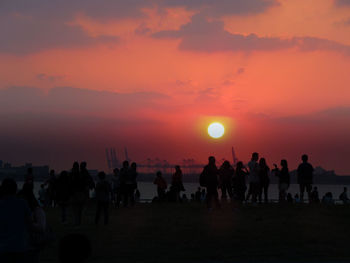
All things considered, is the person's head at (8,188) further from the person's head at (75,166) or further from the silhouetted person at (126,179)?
the silhouetted person at (126,179)

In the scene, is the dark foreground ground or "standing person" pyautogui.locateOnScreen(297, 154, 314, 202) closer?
the dark foreground ground

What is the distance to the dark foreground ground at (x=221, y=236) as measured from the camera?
44.1 feet

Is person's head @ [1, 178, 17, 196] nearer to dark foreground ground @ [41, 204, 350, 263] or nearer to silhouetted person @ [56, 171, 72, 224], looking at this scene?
dark foreground ground @ [41, 204, 350, 263]

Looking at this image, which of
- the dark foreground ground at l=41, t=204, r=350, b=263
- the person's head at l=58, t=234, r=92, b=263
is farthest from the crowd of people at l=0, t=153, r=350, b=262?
the person's head at l=58, t=234, r=92, b=263

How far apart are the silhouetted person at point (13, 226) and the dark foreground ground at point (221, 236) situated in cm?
532

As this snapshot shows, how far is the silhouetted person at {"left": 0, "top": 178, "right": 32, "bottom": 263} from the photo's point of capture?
7727 mm

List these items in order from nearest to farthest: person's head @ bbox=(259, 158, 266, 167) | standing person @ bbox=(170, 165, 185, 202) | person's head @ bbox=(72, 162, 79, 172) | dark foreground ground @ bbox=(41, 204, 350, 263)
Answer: dark foreground ground @ bbox=(41, 204, 350, 263) → person's head @ bbox=(72, 162, 79, 172) → person's head @ bbox=(259, 158, 266, 167) → standing person @ bbox=(170, 165, 185, 202)

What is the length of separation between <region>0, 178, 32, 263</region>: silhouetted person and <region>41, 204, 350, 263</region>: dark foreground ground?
17.5 ft

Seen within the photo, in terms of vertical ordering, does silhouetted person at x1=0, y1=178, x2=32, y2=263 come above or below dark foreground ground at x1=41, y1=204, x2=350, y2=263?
above

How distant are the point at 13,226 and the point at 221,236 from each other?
8.99 m

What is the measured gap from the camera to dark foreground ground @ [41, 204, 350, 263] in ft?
44.1

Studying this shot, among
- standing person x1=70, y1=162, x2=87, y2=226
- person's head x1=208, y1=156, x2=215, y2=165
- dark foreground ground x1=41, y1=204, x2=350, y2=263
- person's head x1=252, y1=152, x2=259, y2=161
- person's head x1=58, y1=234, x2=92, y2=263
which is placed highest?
person's head x1=252, y1=152, x2=259, y2=161

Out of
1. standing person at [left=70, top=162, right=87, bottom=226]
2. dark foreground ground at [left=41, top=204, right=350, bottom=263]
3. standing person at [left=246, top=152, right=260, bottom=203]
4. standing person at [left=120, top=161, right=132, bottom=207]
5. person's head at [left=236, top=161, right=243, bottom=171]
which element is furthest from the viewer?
standing person at [left=120, top=161, right=132, bottom=207]

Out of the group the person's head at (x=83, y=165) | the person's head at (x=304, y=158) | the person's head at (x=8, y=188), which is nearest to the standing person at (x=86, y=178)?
the person's head at (x=83, y=165)
